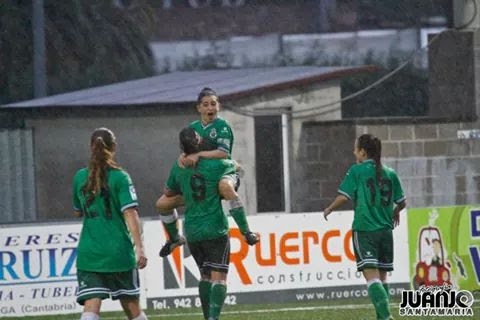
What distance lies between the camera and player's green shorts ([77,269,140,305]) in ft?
38.3

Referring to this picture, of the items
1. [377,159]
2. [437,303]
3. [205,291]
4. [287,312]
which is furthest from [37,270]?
[377,159]

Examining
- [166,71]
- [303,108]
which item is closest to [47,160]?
[303,108]

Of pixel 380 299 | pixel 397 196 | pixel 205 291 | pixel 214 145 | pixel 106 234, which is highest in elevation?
pixel 214 145

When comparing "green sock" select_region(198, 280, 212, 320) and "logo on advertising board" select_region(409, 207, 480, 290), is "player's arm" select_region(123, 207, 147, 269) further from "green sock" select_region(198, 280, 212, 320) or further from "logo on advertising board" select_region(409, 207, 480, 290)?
"logo on advertising board" select_region(409, 207, 480, 290)

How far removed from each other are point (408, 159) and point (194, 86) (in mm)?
5312

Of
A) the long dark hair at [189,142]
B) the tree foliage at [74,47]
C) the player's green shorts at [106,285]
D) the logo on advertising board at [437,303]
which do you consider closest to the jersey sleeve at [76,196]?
the player's green shorts at [106,285]

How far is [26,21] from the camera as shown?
3806cm

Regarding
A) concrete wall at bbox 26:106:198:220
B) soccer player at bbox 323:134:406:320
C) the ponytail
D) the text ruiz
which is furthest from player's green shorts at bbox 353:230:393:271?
concrete wall at bbox 26:106:198:220

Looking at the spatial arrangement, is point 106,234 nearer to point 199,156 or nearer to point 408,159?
point 199,156

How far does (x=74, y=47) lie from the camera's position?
132ft

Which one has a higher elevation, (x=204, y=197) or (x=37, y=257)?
(x=204, y=197)

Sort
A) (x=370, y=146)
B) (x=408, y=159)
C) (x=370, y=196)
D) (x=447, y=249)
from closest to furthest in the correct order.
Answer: (x=370, y=146) → (x=370, y=196) → (x=447, y=249) → (x=408, y=159)

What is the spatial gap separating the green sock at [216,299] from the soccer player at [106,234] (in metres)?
1.80

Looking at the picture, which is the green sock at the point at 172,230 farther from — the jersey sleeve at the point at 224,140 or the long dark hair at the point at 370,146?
the long dark hair at the point at 370,146
